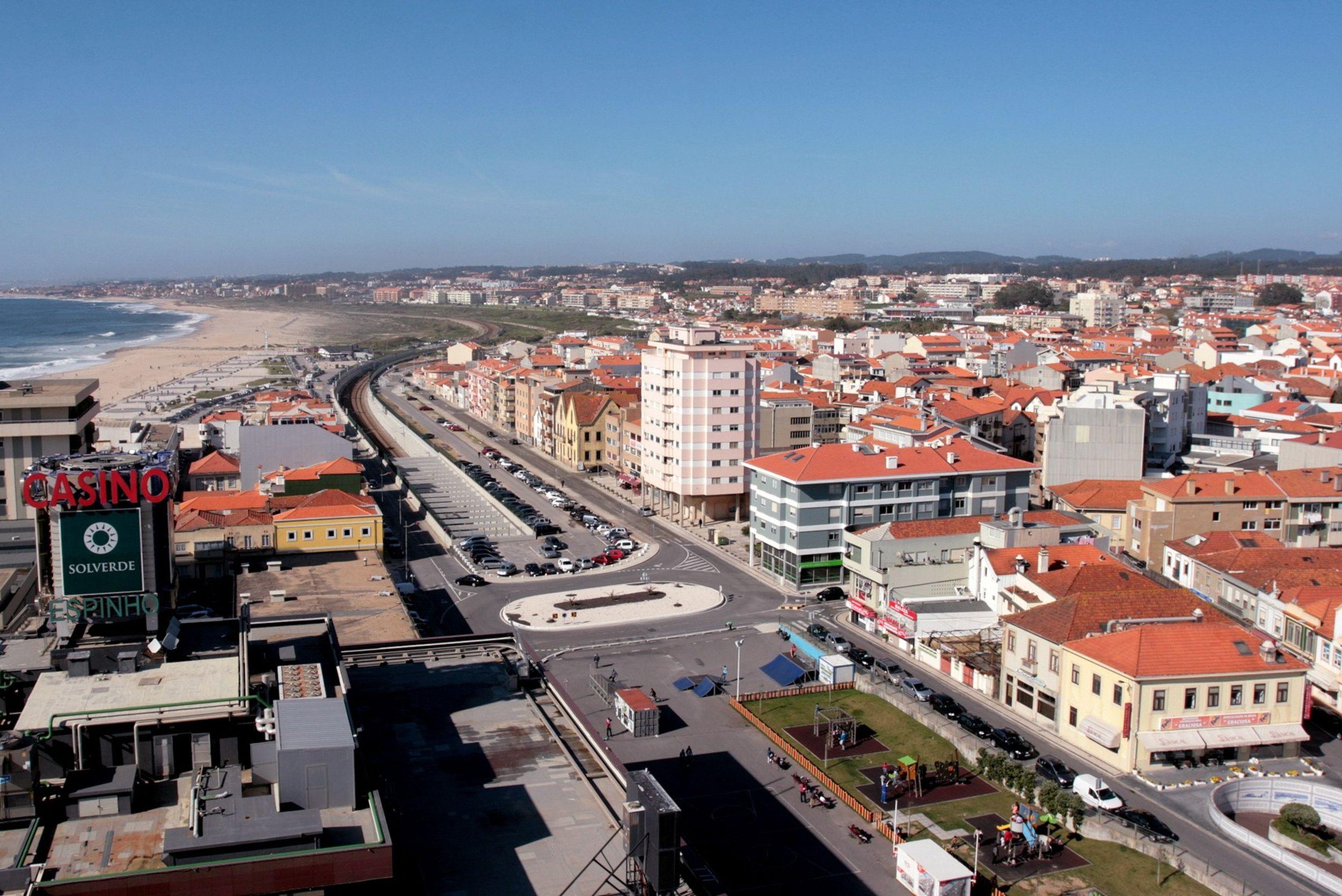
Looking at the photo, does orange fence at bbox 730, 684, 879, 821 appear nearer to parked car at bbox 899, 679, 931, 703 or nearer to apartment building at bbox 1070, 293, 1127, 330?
parked car at bbox 899, 679, 931, 703

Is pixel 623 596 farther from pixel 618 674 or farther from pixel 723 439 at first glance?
pixel 723 439

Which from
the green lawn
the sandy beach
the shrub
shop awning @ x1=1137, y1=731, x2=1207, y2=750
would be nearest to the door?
the green lawn

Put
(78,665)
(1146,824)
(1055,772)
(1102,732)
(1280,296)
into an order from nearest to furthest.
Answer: (78,665), (1146,824), (1055,772), (1102,732), (1280,296)

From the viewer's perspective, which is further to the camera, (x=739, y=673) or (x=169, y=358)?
(x=169, y=358)

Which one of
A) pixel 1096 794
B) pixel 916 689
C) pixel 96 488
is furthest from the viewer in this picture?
pixel 916 689

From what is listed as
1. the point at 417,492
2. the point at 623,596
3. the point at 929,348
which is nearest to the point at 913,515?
the point at 623,596

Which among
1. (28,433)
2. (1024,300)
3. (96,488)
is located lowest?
(28,433)

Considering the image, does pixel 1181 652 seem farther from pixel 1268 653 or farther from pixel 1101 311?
pixel 1101 311

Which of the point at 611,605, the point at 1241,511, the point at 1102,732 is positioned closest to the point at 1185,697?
the point at 1102,732
